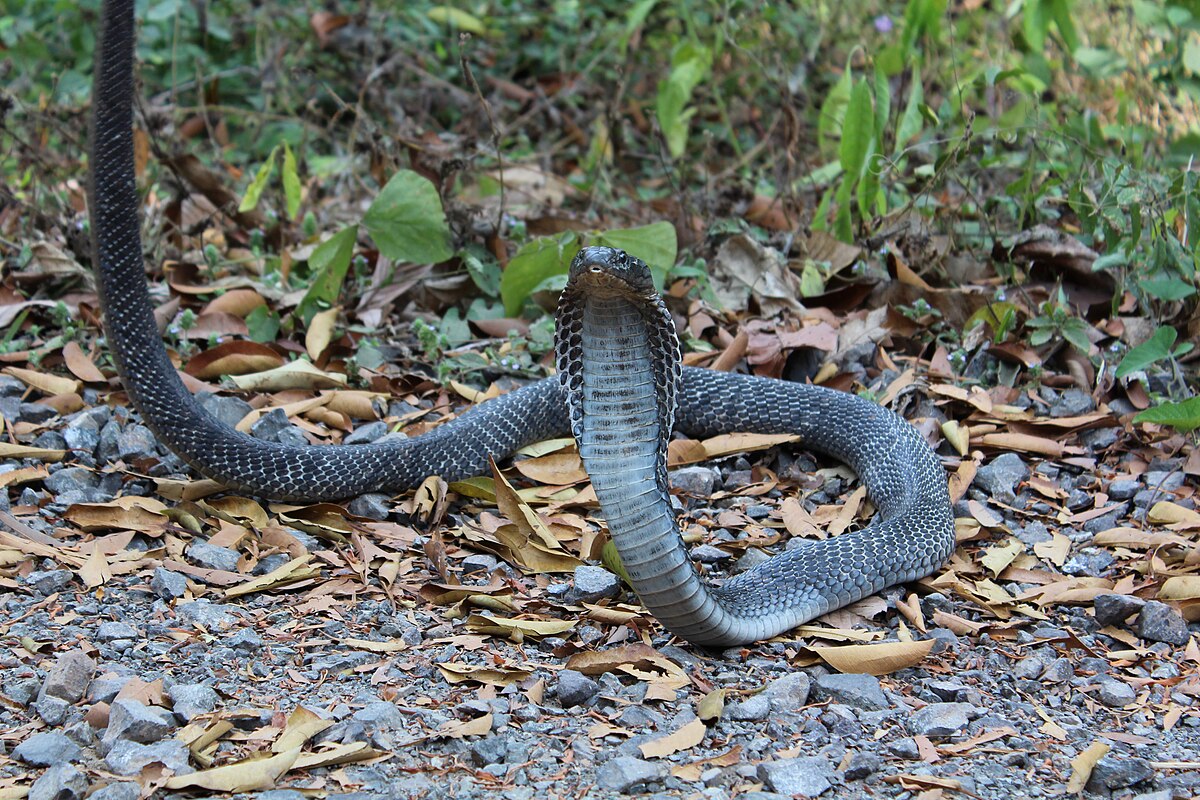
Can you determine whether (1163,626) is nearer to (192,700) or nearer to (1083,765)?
(1083,765)

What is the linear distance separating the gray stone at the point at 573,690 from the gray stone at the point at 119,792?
0.91 m

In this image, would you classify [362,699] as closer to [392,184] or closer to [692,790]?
[692,790]

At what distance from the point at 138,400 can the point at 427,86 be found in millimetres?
4978

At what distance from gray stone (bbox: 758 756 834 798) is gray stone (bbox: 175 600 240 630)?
1741 mm

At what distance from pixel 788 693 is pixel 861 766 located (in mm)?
429

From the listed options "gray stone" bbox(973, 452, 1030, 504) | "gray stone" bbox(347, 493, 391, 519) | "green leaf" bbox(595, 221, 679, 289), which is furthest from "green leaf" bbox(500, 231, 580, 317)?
"gray stone" bbox(973, 452, 1030, 504)

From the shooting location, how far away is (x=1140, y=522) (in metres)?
4.92

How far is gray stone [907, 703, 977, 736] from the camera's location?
3.41m

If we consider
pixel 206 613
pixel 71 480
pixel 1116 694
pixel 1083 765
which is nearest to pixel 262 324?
pixel 71 480

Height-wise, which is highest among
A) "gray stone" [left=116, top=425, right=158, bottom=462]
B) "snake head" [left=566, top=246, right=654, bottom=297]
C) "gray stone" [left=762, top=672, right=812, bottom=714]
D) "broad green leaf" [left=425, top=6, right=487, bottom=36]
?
"broad green leaf" [left=425, top=6, right=487, bottom=36]

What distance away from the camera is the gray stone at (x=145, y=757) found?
2.96 meters

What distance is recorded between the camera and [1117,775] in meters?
3.17

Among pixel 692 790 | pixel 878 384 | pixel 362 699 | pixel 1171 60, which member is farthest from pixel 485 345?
pixel 1171 60

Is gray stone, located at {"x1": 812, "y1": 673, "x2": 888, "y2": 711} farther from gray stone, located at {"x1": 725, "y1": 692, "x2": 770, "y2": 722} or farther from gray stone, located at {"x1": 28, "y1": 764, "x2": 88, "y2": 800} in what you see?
gray stone, located at {"x1": 28, "y1": 764, "x2": 88, "y2": 800}
